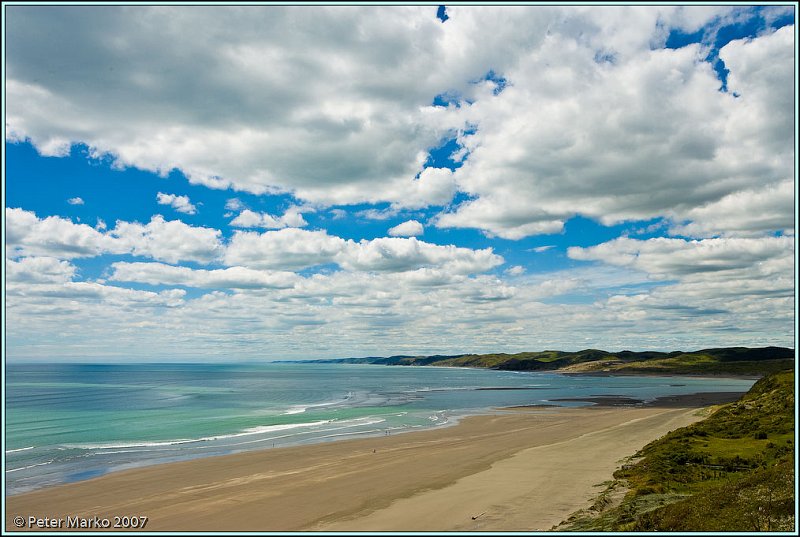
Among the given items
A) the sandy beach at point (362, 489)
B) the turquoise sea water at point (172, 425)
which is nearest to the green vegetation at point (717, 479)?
the sandy beach at point (362, 489)

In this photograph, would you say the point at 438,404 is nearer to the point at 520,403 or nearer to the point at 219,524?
the point at 520,403

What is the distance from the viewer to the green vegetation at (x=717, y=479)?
15.7m

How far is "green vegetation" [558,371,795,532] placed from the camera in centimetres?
1573

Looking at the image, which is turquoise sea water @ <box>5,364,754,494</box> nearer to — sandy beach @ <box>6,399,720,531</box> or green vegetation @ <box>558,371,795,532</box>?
sandy beach @ <box>6,399,720,531</box>

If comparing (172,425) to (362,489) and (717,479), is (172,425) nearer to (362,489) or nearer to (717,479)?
(362,489)

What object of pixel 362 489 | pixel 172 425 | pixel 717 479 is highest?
pixel 717 479

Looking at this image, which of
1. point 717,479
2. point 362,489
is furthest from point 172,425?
point 717,479

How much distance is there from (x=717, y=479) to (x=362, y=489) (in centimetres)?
2060

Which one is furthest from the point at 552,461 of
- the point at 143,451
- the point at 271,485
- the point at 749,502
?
the point at 143,451

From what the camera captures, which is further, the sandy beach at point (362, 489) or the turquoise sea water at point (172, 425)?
the turquoise sea water at point (172, 425)

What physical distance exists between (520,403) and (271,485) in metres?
74.6

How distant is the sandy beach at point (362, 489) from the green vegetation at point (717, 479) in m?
2.99

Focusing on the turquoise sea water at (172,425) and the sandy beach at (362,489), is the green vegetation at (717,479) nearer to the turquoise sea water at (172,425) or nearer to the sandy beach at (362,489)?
the sandy beach at (362,489)

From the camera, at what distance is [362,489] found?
3153 cm
